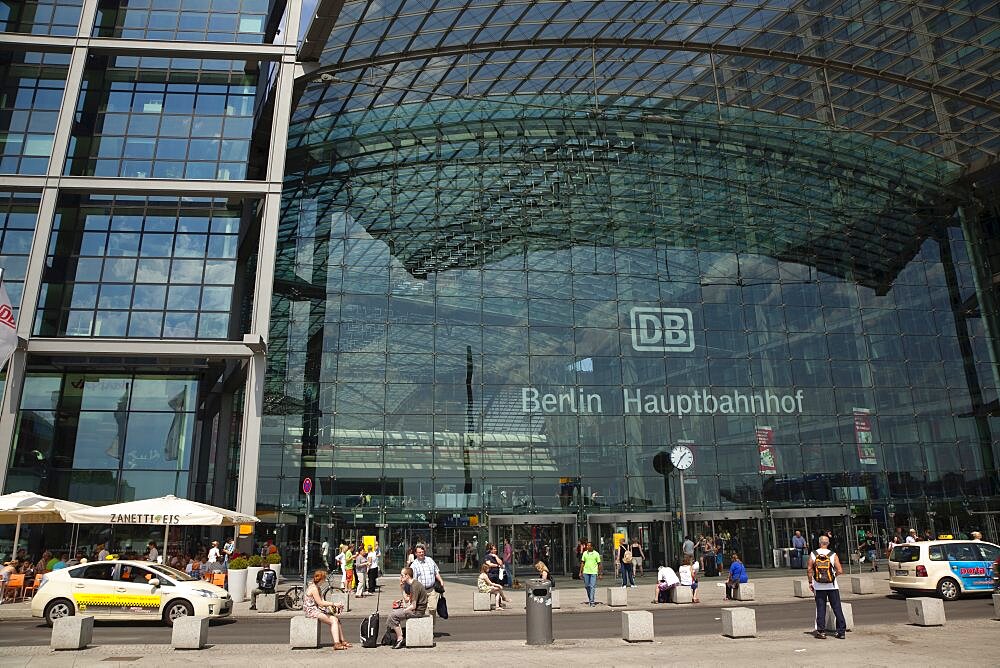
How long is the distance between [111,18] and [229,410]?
17.8m

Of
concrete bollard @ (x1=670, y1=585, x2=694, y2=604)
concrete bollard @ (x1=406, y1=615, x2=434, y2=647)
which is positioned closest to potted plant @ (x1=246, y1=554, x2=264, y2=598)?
concrete bollard @ (x1=406, y1=615, x2=434, y2=647)

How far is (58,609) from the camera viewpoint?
17.1m

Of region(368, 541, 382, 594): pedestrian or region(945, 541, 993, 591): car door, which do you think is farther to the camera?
region(368, 541, 382, 594): pedestrian

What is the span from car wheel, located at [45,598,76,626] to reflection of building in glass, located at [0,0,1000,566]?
32.1 feet

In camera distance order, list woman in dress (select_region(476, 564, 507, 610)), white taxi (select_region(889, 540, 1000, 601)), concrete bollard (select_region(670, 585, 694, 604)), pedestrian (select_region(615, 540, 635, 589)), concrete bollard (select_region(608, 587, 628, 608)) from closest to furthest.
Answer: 1. white taxi (select_region(889, 540, 1000, 601))
2. concrete bollard (select_region(608, 587, 628, 608))
3. woman in dress (select_region(476, 564, 507, 610))
4. concrete bollard (select_region(670, 585, 694, 604))
5. pedestrian (select_region(615, 540, 635, 589))

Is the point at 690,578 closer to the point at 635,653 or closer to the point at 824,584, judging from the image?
the point at 824,584

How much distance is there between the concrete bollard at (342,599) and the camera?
20977 mm

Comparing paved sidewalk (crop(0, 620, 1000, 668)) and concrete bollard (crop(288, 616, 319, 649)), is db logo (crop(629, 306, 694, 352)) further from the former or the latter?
concrete bollard (crop(288, 616, 319, 649))

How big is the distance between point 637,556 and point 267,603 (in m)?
15.8

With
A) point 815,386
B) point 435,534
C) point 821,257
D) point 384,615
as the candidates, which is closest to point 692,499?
point 815,386

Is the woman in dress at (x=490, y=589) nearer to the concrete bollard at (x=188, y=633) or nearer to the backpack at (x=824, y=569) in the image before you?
the concrete bollard at (x=188, y=633)

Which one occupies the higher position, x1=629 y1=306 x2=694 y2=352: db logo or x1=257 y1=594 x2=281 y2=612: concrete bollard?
x1=629 y1=306 x2=694 y2=352: db logo

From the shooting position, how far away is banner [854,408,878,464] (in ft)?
119

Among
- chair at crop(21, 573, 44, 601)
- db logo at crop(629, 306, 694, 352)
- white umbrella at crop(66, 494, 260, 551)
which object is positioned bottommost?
chair at crop(21, 573, 44, 601)
